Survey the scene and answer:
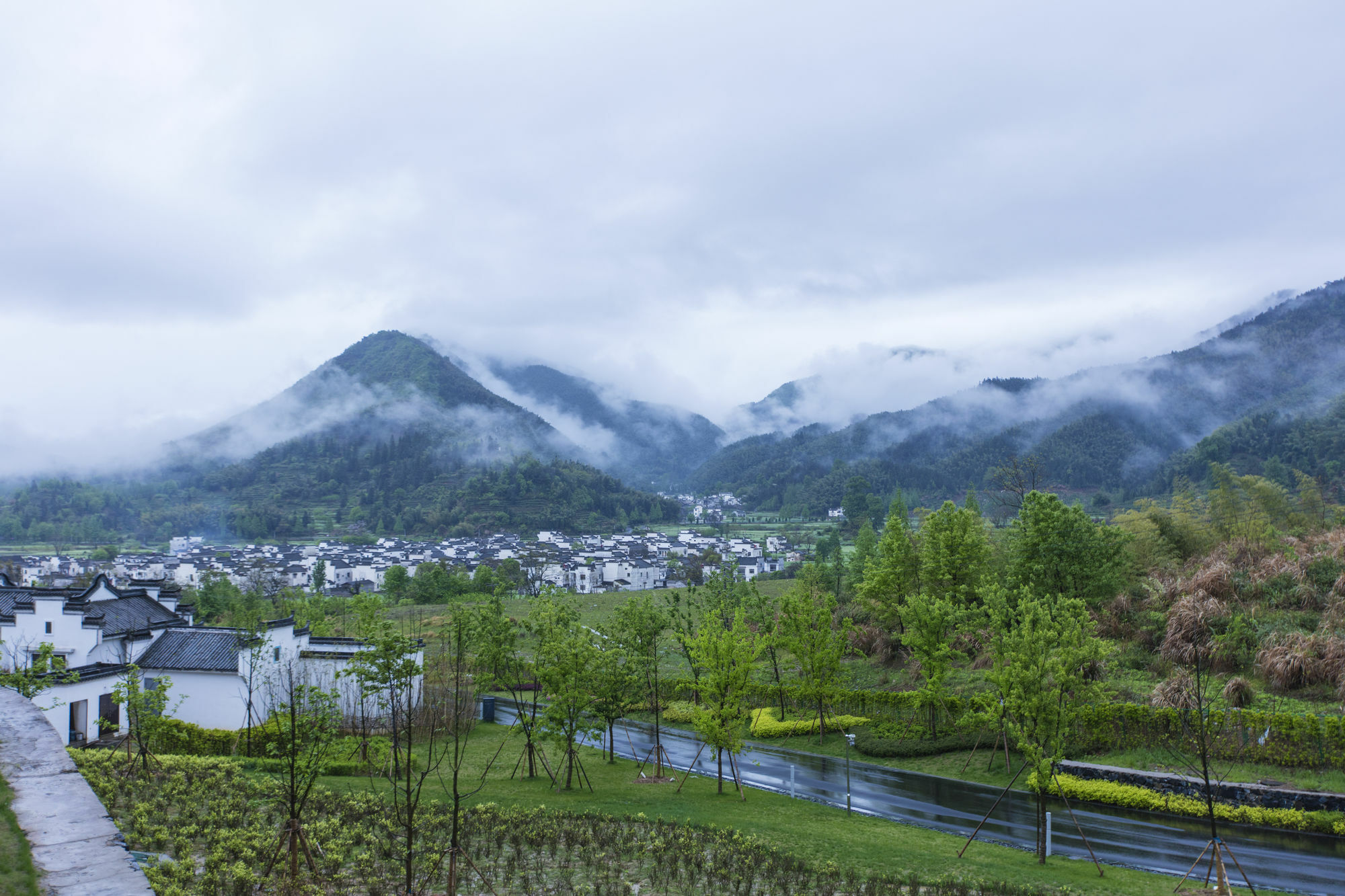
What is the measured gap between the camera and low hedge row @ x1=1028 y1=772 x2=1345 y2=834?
1916cm

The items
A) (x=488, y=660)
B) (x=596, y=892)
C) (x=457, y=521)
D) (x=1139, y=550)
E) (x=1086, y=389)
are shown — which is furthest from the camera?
(x=1086, y=389)

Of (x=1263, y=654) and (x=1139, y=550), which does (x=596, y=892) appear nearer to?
(x=1263, y=654)

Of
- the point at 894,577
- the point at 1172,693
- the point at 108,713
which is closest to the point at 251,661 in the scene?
the point at 108,713

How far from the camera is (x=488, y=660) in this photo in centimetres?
2508

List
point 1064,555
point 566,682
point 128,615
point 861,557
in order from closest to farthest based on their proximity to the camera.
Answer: point 566,682, point 1064,555, point 128,615, point 861,557

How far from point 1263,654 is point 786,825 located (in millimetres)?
18645

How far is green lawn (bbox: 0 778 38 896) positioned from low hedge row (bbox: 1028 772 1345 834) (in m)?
16.7

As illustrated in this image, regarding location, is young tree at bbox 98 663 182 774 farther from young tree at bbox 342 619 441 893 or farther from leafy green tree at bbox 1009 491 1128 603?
leafy green tree at bbox 1009 491 1128 603

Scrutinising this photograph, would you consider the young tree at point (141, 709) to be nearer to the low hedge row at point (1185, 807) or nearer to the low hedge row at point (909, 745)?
the low hedge row at point (1185, 807)

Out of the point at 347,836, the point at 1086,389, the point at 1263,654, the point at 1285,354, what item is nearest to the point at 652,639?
the point at 347,836

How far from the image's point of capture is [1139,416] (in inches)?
6255

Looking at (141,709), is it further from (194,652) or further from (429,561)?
(429,561)

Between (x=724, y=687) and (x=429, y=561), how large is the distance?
78290 mm

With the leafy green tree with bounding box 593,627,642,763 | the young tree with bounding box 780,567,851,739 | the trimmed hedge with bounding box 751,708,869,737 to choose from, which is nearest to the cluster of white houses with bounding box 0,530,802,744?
the leafy green tree with bounding box 593,627,642,763
